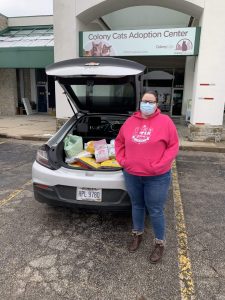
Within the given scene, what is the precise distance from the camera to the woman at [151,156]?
2.59m

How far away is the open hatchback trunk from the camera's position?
127 inches

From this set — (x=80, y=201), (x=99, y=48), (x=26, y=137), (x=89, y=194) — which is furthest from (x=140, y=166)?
(x=99, y=48)

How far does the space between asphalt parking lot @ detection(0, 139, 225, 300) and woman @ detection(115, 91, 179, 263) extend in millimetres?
326

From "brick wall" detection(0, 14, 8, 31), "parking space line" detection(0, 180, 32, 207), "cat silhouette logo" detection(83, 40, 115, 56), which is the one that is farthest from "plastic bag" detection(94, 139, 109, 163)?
"brick wall" detection(0, 14, 8, 31)

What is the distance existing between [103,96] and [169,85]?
11.7 m

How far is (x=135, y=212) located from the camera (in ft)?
9.75

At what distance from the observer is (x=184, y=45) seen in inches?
347

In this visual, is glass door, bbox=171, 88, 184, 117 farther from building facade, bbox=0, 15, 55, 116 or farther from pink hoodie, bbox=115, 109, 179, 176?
pink hoodie, bbox=115, 109, 179, 176

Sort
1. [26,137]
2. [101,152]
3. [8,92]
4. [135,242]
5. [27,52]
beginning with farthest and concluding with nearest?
[8,92] → [27,52] → [26,137] → [101,152] → [135,242]

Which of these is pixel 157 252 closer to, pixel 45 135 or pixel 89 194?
pixel 89 194

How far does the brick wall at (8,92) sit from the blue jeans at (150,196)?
14.9 m

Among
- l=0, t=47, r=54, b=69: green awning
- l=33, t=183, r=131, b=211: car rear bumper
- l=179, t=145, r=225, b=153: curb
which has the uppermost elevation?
l=0, t=47, r=54, b=69: green awning

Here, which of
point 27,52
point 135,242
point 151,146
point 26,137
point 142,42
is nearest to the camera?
point 151,146

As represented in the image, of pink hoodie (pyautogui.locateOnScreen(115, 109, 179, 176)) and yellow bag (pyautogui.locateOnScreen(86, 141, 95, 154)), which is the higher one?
pink hoodie (pyautogui.locateOnScreen(115, 109, 179, 176))
